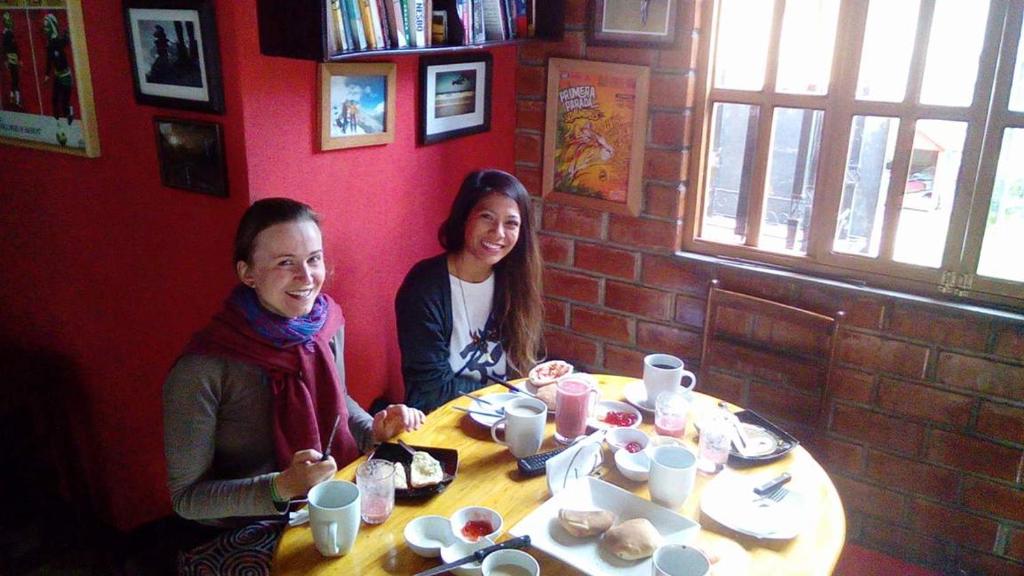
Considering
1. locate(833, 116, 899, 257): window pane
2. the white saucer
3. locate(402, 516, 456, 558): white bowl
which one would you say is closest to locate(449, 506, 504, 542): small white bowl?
locate(402, 516, 456, 558): white bowl

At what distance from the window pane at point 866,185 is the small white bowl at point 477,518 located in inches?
56.2

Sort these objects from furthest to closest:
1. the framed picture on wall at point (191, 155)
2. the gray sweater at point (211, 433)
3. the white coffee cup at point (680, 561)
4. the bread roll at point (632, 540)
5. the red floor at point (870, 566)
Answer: the red floor at point (870, 566) < the framed picture on wall at point (191, 155) < the gray sweater at point (211, 433) < the bread roll at point (632, 540) < the white coffee cup at point (680, 561)

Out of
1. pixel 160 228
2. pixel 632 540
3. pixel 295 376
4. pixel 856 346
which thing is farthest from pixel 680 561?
pixel 160 228

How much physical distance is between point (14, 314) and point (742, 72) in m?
2.42

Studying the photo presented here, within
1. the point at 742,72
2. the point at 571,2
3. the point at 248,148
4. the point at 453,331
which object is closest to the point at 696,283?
the point at 742,72

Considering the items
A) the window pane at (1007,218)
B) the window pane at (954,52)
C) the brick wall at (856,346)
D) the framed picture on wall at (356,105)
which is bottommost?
the brick wall at (856,346)

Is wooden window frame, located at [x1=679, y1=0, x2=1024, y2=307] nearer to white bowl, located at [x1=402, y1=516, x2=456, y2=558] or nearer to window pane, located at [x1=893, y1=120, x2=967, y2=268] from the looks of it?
window pane, located at [x1=893, y1=120, x2=967, y2=268]

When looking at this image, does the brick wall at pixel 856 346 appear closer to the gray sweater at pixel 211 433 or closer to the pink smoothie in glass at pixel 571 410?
the pink smoothie in glass at pixel 571 410

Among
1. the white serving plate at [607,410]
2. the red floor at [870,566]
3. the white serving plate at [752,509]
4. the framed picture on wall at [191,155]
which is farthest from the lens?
the red floor at [870,566]

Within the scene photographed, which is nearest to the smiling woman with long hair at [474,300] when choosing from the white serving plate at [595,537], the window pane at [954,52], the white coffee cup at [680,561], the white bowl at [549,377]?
the white bowl at [549,377]

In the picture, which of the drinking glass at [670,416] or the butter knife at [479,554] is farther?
the drinking glass at [670,416]

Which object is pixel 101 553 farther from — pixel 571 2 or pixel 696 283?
pixel 571 2

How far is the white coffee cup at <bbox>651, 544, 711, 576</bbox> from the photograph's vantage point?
3.58 feet

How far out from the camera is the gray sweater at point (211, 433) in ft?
4.69
